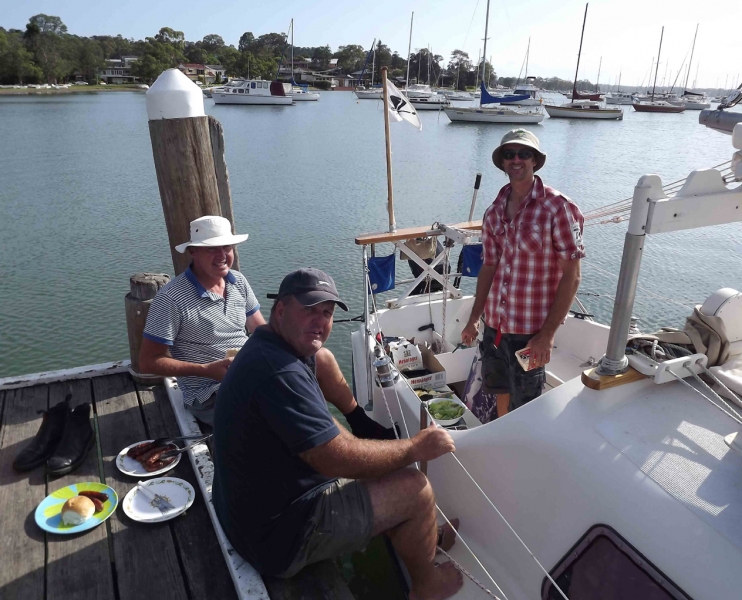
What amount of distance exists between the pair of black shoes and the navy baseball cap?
1748 millimetres

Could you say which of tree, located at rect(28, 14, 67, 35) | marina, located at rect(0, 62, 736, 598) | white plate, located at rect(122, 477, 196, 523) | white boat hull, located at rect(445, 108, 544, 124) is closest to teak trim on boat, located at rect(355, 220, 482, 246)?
marina, located at rect(0, 62, 736, 598)

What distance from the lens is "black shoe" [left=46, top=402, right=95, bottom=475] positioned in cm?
305

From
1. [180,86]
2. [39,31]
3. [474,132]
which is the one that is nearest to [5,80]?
[39,31]

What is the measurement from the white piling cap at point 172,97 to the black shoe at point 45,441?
1992 millimetres

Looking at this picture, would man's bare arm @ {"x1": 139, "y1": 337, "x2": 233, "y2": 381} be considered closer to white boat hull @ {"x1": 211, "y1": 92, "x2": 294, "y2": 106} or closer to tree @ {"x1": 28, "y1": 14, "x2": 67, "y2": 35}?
white boat hull @ {"x1": 211, "y1": 92, "x2": 294, "y2": 106}

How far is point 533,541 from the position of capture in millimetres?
2600

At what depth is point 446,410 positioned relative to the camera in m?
3.94

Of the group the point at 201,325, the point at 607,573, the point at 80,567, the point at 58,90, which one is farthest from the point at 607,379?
the point at 58,90

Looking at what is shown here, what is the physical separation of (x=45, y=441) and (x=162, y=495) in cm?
82

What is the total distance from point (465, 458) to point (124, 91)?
84.4m

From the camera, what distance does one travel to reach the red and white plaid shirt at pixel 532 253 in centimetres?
322

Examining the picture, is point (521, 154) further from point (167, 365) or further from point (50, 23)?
point (50, 23)

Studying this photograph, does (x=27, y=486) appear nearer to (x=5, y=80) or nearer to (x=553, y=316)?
(x=553, y=316)

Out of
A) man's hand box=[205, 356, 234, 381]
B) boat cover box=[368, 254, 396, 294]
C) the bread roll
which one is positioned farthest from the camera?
boat cover box=[368, 254, 396, 294]
